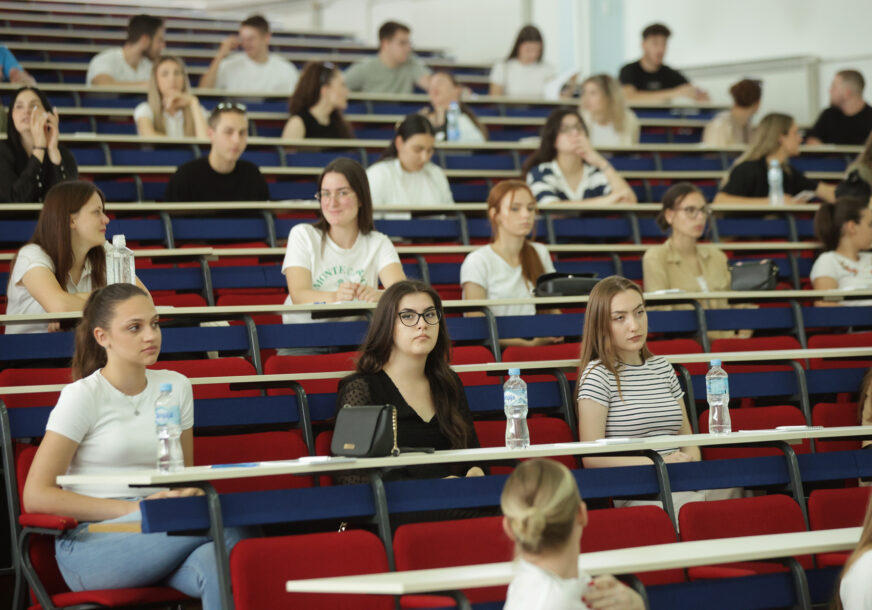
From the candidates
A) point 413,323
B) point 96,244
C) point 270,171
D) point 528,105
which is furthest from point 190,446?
point 528,105

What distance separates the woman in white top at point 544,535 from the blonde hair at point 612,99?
5.31m

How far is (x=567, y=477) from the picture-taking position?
77.5 inches

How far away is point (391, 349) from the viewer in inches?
125

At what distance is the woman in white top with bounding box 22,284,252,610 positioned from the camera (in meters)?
2.56

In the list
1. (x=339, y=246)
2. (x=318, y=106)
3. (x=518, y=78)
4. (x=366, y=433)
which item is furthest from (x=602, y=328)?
(x=518, y=78)

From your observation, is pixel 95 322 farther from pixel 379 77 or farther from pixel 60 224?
pixel 379 77

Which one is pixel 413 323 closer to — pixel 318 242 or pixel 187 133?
pixel 318 242

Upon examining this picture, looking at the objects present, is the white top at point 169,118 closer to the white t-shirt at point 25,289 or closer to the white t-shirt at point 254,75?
the white t-shirt at point 254,75

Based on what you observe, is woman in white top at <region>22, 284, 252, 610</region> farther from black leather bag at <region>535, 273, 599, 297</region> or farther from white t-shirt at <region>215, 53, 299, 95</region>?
white t-shirt at <region>215, 53, 299, 95</region>

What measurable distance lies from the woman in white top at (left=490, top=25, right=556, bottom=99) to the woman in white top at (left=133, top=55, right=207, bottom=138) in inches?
108

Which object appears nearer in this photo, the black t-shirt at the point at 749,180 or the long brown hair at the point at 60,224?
the long brown hair at the point at 60,224

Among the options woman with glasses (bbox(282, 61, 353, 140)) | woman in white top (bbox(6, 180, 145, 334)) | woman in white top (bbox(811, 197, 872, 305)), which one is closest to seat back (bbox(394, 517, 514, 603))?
woman in white top (bbox(6, 180, 145, 334))

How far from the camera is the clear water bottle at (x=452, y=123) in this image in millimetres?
6770

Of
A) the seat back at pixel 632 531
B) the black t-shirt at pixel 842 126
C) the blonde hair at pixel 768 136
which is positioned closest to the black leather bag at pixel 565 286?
the seat back at pixel 632 531
